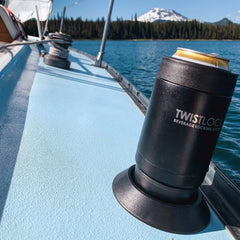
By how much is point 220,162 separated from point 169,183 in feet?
7.48

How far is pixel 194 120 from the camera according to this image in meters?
1.14

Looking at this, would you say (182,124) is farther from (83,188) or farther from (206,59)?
(83,188)

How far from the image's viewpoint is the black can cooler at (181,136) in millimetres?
1113

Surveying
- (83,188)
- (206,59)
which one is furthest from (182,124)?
(83,188)

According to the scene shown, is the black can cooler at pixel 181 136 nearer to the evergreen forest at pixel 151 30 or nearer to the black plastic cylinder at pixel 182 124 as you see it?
the black plastic cylinder at pixel 182 124

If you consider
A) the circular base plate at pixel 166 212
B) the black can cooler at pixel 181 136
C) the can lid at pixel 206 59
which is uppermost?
the can lid at pixel 206 59

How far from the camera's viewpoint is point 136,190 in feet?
4.57

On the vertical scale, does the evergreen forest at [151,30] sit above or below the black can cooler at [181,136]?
above

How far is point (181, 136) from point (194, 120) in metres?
0.10

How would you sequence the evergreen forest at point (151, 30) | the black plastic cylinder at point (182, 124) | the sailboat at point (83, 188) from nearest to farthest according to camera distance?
1. the black plastic cylinder at point (182, 124)
2. the sailboat at point (83, 188)
3. the evergreen forest at point (151, 30)

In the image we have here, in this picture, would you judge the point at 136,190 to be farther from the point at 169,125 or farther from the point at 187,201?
the point at 169,125

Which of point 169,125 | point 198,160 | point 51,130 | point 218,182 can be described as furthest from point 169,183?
point 51,130

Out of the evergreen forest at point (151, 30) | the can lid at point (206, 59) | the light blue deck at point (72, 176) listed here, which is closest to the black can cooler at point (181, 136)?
the can lid at point (206, 59)

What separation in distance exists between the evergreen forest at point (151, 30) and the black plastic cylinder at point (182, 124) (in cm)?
10605
